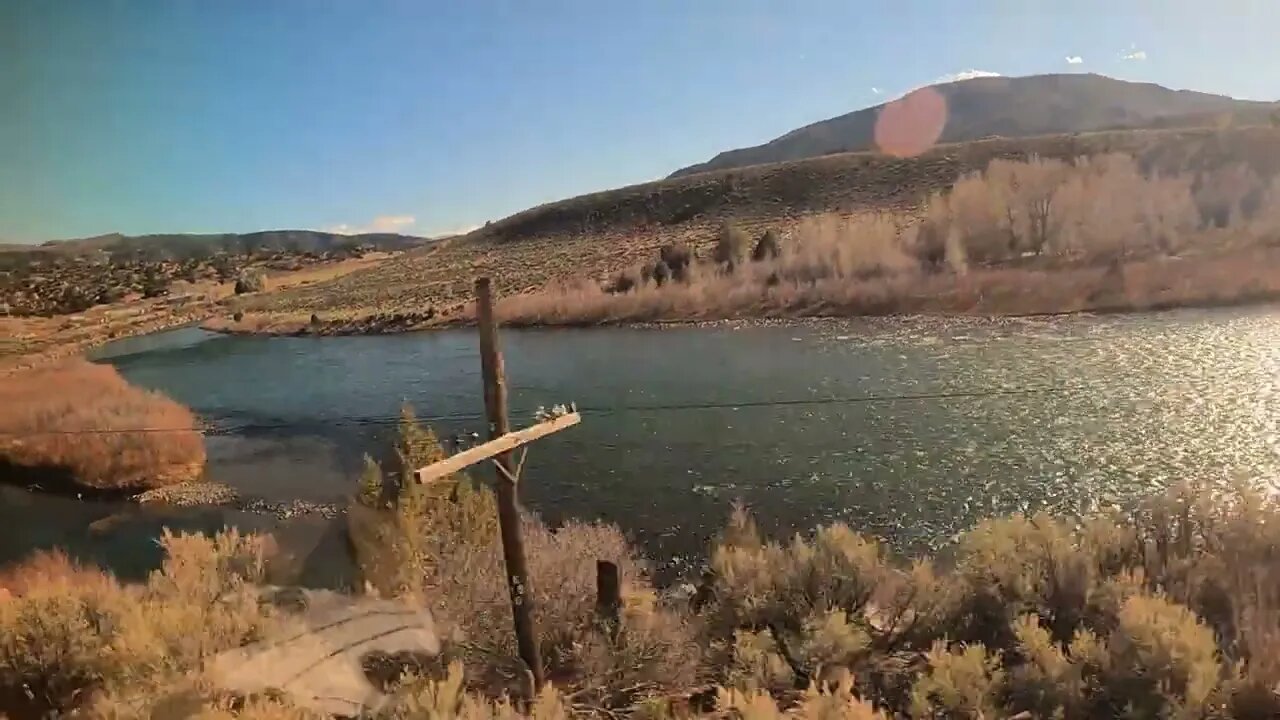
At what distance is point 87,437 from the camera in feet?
58.1

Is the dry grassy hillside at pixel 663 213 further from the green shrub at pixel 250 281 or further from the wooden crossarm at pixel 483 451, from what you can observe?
the wooden crossarm at pixel 483 451

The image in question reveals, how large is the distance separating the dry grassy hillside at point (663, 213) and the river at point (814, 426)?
18.5 m

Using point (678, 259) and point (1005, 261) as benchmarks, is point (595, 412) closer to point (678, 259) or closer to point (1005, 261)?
point (1005, 261)

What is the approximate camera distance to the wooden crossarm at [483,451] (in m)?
4.84

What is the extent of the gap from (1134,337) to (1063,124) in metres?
157

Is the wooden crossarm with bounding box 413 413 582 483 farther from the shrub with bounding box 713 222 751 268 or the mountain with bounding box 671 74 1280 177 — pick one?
the mountain with bounding box 671 74 1280 177

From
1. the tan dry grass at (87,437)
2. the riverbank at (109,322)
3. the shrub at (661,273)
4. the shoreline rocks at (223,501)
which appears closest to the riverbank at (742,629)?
the shoreline rocks at (223,501)

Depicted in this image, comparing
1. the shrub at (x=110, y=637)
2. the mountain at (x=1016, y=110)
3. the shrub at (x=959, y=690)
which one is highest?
the mountain at (x=1016, y=110)

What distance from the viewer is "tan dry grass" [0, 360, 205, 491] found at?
17.0 metres

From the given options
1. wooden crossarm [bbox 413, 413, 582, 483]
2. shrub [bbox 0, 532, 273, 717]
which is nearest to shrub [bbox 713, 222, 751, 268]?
shrub [bbox 0, 532, 273, 717]

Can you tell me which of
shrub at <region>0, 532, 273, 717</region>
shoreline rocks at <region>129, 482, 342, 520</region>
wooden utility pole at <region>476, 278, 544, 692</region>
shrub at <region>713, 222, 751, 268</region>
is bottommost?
shoreline rocks at <region>129, 482, 342, 520</region>

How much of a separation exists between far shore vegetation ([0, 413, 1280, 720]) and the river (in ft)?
10.6

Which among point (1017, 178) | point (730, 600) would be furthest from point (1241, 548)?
point (1017, 178)

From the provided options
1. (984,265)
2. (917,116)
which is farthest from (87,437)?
(917,116)
